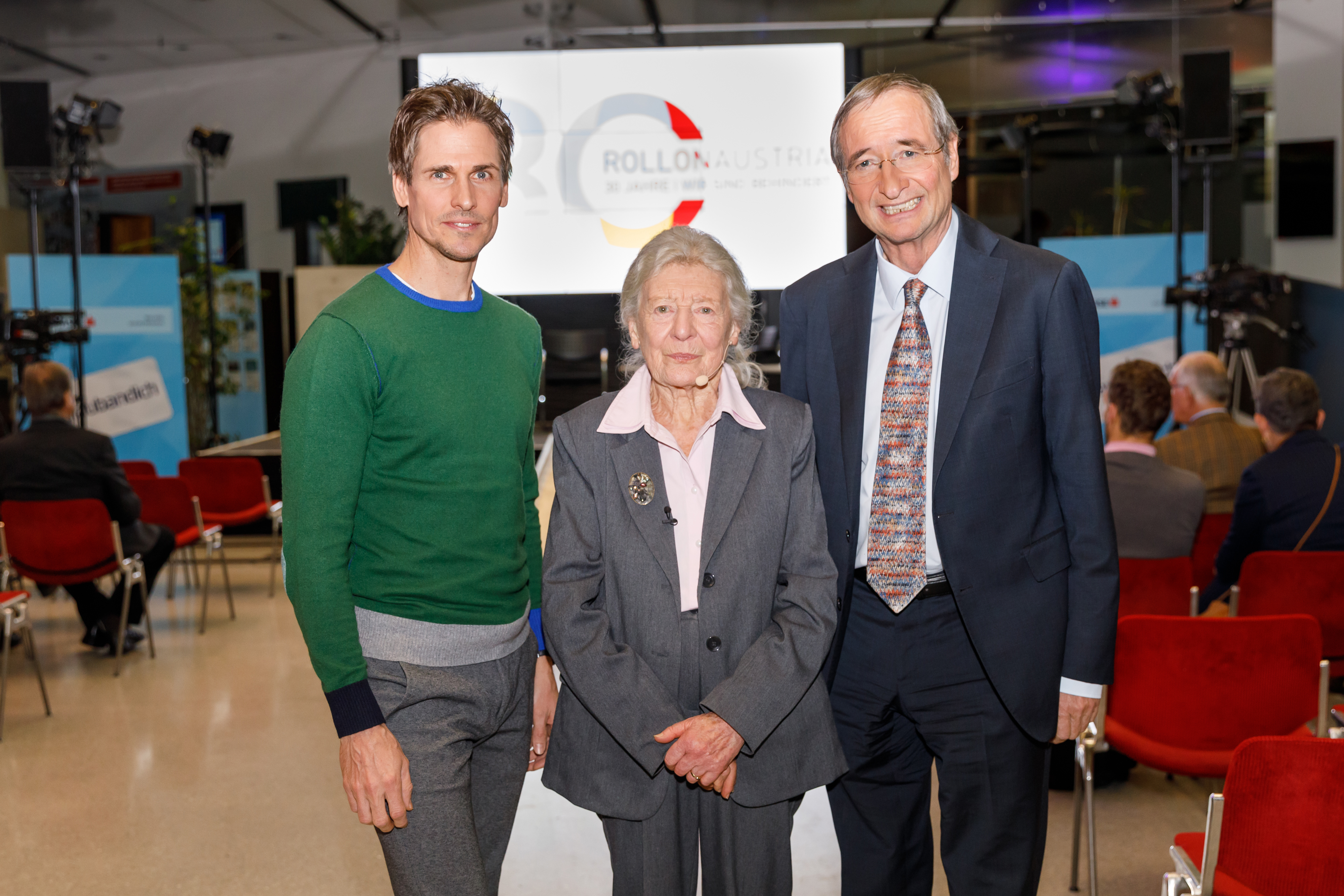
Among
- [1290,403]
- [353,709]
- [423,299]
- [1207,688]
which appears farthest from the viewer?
[1290,403]

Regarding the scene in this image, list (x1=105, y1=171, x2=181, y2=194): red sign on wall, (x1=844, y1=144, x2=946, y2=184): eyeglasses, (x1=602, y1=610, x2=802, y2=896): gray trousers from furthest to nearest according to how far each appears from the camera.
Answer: (x1=105, y1=171, x2=181, y2=194): red sign on wall, (x1=844, y1=144, x2=946, y2=184): eyeglasses, (x1=602, y1=610, x2=802, y2=896): gray trousers

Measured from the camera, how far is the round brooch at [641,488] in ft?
5.75

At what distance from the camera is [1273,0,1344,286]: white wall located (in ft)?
27.5

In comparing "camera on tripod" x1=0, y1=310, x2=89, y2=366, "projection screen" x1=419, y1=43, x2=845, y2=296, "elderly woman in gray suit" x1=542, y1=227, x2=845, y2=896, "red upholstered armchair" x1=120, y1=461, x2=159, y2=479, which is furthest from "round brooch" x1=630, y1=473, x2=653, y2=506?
"camera on tripod" x1=0, y1=310, x2=89, y2=366

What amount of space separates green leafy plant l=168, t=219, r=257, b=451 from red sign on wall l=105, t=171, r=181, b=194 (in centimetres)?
211

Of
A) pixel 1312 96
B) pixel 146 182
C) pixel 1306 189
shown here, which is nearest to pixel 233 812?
pixel 1306 189

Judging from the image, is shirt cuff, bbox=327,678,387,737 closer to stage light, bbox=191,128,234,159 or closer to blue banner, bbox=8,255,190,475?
blue banner, bbox=8,255,190,475

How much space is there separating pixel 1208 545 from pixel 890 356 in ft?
10.9

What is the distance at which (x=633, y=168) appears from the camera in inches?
236

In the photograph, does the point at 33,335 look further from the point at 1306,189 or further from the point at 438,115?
the point at 1306,189

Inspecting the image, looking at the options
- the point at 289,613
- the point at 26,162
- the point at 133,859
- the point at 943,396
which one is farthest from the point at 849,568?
the point at 26,162

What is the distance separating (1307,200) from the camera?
28.8 feet

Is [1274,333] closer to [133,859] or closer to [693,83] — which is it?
[693,83]

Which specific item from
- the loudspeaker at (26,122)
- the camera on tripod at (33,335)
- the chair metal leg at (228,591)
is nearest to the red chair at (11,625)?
the chair metal leg at (228,591)
